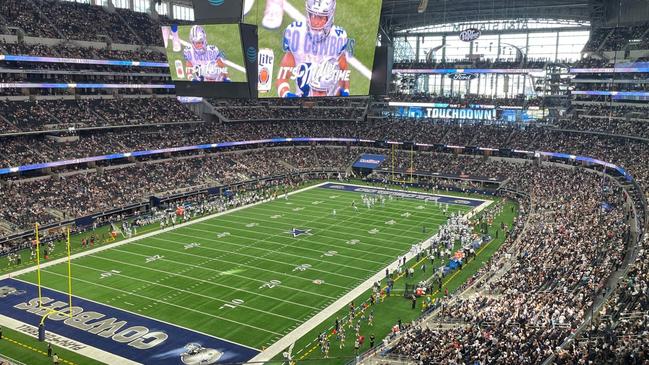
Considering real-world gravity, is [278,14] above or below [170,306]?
above

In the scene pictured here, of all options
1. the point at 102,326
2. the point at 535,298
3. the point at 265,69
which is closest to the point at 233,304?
the point at 102,326

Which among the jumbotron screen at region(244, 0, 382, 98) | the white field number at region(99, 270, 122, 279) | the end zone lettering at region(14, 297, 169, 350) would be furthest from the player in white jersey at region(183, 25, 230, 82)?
the end zone lettering at region(14, 297, 169, 350)

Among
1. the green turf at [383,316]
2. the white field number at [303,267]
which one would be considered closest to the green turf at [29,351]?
the green turf at [383,316]

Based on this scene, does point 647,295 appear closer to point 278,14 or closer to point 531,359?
point 531,359

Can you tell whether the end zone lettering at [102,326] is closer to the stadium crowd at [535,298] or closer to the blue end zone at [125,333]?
the blue end zone at [125,333]

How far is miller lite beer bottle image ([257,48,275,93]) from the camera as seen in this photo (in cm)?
3769

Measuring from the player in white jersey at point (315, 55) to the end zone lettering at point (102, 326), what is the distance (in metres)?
19.3

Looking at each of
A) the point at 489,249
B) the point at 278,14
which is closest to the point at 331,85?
the point at 278,14

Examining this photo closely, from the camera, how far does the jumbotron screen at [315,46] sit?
37.8 meters

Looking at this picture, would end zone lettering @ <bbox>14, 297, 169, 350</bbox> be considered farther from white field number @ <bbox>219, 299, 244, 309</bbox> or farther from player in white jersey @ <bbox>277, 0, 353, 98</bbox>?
player in white jersey @ <bbox>277, 0, 353, 98</bbox>

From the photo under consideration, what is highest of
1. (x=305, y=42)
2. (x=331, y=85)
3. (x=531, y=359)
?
(x=305, y=42)

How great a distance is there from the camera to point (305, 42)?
40188mm

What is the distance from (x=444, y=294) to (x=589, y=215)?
12.8 metres

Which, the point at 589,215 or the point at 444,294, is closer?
the point at 444,294
